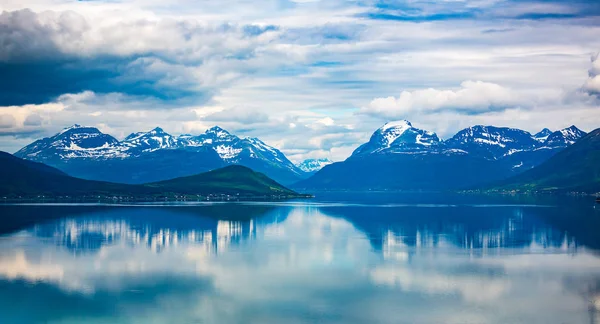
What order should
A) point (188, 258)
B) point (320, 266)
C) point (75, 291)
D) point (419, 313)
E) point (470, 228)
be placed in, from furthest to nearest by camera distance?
1. point (470, 228)
2. point (188, 258)
3. point (320, 266)
4. point (75, 291)
5. point (419, 313)

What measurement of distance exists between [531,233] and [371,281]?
76669 millimetres

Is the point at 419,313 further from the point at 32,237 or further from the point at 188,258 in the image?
the point at 32,237

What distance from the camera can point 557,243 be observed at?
127m

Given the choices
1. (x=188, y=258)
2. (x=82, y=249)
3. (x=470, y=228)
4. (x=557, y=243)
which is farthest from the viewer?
(x=470, y=228)

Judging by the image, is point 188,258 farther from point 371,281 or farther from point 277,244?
point 371,281

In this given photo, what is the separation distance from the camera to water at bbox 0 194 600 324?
214ft

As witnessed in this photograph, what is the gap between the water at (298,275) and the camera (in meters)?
65.3

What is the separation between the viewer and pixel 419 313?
212 ft

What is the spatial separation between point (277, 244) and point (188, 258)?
2630cm

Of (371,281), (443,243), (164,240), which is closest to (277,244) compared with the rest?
(164,240)

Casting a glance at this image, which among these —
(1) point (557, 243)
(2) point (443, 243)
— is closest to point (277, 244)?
(2) point (443, 243)

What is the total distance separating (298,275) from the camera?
292 ft

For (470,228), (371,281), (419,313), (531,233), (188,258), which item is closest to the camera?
(419,313)

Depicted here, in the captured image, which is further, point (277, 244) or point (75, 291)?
point (277, 244)
